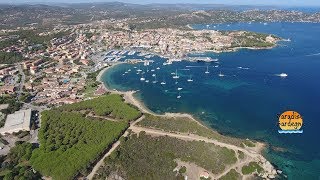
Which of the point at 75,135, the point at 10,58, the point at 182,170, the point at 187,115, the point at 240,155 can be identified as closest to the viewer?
the point at 182,170

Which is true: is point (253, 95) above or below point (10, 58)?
below

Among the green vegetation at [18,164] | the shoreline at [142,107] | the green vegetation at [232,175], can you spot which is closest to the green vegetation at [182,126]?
the shoreline at [142,107]

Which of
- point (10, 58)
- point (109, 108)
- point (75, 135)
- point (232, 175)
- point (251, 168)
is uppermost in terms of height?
point (10, 58)

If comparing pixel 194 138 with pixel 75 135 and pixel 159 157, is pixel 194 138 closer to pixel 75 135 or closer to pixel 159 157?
pixel 159 157

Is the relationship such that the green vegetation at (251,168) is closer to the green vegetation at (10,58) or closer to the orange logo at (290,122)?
the orange logo at (290,122)

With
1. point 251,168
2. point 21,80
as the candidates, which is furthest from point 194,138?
point 21,80

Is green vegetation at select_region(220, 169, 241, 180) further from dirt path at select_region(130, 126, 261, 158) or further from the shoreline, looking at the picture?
the shoreline
